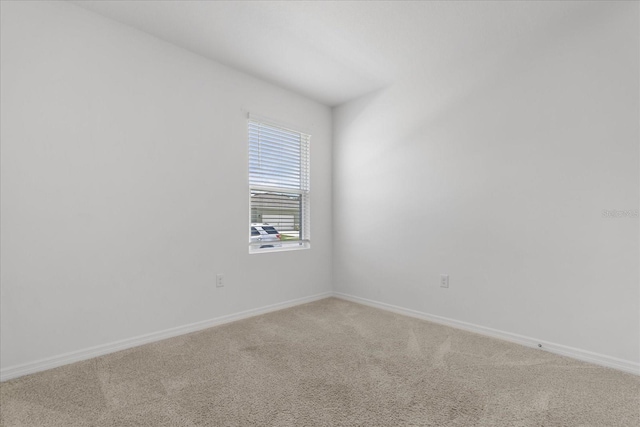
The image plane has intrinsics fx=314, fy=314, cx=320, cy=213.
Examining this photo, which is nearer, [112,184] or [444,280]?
[112,184]

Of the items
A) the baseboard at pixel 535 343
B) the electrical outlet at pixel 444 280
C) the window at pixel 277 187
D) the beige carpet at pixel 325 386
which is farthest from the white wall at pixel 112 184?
the electrical outlet at pixel 444 280

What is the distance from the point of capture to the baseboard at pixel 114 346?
1925 mm

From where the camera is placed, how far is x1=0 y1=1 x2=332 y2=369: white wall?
6.39 feet

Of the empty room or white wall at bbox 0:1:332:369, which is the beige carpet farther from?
white wall at bbox 0:1:332:369

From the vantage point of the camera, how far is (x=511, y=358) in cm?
218

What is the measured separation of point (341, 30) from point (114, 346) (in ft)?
9.46

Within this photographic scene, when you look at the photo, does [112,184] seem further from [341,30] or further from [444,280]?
[444,280]

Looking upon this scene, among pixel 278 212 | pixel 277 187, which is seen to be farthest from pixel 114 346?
pixel 277 187

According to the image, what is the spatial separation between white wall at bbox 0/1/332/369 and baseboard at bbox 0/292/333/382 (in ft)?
0.13

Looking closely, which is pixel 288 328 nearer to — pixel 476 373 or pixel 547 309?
pixel 476 373

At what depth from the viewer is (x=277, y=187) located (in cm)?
339

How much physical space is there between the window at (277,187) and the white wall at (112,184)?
0.53 feet

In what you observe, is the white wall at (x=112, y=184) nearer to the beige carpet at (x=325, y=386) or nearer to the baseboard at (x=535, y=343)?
the beige carpet at (x=325, y=386)

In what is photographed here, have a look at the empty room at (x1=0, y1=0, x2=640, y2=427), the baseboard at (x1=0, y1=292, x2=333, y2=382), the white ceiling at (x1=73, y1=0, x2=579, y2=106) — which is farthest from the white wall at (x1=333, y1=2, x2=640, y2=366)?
the baseboard at (x1=0, y1=292, x2=333, y2=382)
